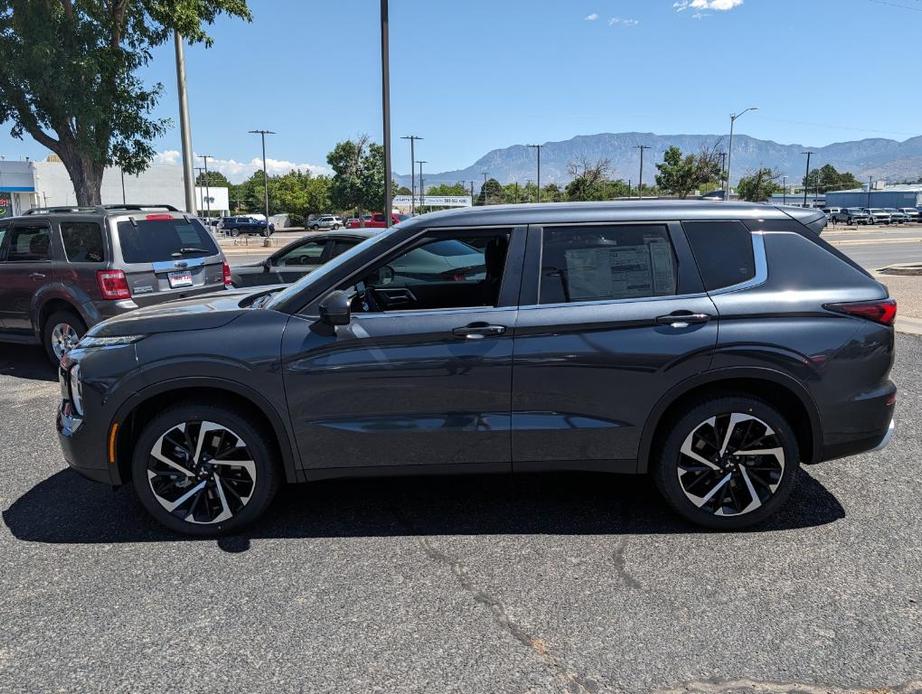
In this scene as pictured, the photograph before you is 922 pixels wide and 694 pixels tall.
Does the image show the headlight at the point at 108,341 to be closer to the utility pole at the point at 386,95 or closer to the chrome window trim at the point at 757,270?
the chrome window trim at the point at 757,270

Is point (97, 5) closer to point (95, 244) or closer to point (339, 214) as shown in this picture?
point (95, 244)

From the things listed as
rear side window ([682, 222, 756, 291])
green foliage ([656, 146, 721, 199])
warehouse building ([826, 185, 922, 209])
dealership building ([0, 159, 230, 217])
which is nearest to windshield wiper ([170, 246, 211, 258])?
rear side window ([682, 222, 756, 291])

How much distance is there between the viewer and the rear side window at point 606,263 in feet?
12.4

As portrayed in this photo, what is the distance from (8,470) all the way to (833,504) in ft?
17.5

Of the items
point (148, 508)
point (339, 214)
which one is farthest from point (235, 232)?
point (148, 508)

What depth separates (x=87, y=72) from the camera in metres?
13.8

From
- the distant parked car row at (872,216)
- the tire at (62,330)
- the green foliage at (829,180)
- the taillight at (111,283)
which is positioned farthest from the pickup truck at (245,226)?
the green foliage at (829,180)

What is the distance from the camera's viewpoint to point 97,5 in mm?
14461

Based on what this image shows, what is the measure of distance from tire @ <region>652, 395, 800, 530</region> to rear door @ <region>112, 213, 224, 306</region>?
5.86 m

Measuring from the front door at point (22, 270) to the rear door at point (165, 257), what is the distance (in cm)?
98

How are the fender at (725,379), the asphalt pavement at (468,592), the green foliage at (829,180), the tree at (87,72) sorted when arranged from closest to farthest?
the asphalt pavement at (468,592) < the fender at (725,379) < the tree at (87,72) < the green foliage at (829,180)

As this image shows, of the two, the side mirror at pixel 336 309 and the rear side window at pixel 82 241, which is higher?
the rear side window at pixel 82 241

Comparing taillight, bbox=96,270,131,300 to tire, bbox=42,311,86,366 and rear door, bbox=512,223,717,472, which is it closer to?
tire, bbox=42,311,86,366

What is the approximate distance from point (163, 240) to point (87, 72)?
27.2 feet
